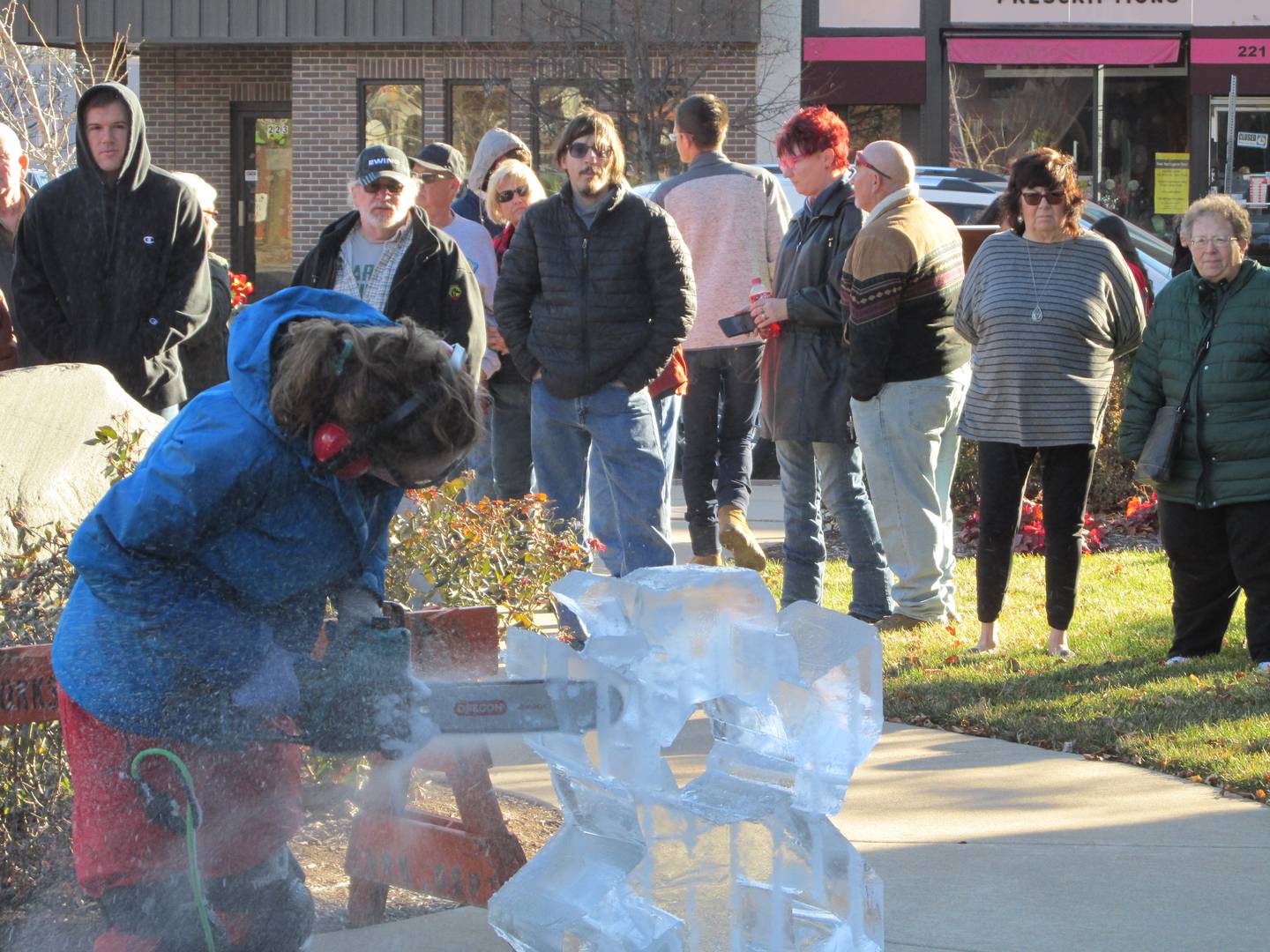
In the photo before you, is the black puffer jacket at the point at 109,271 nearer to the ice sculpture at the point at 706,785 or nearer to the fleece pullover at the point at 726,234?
the fleece pullover at the point at 726,234

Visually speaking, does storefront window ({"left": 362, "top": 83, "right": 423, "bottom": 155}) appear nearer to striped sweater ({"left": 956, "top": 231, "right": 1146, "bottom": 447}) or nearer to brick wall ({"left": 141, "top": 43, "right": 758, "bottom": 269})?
brick wall ({"left": 141, "top": 43, "right": 758, "bottom": 269})

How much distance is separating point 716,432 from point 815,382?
1162 mm

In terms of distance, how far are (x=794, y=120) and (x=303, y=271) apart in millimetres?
2203

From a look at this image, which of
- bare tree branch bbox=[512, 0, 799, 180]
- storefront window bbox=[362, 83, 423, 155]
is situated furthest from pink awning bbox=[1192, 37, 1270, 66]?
storefront window bbox=[362, 83, 423, 155]

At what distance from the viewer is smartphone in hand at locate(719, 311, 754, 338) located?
274 inches

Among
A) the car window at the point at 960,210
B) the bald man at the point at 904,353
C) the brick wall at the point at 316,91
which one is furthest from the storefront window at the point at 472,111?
the bald man at the point at 904,353

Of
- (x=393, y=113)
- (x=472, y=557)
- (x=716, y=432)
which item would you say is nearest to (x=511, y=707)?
(x=472, y=557)

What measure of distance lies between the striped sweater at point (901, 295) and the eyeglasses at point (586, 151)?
1.04 metres

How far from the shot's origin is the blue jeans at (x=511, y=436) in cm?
700

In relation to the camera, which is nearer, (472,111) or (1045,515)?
(1045,515)

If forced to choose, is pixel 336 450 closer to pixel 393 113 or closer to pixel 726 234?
pixel 726 234

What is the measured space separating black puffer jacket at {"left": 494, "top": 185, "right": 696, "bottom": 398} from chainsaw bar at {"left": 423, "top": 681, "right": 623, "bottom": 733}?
3.14 meters

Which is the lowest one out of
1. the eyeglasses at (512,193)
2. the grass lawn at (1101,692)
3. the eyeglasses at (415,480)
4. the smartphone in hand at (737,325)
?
the grass lawn at (1101,692)

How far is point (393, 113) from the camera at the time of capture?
2123cm
